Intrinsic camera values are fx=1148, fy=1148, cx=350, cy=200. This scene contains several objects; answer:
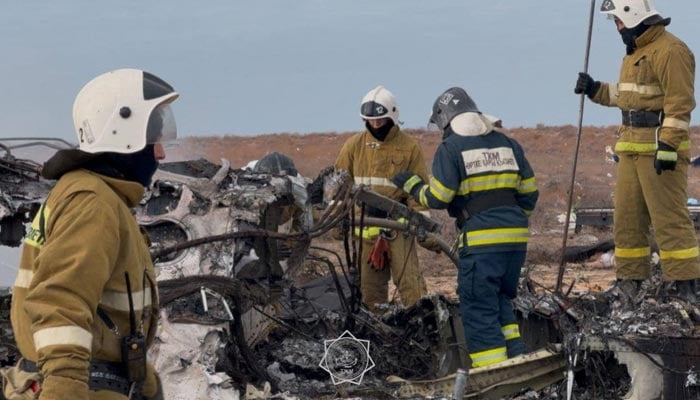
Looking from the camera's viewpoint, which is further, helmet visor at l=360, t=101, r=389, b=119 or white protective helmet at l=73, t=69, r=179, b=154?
helmet visor at l=360, t=101, r=389, b=119

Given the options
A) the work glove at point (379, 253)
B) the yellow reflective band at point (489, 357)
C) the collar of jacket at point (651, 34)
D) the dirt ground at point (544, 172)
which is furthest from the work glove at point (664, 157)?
the work glove at point (379, 253)

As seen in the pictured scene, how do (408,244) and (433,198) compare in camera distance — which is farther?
(408,244)

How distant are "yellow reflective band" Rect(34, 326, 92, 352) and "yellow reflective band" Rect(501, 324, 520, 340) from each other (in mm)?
4535

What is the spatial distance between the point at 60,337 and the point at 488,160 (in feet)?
14.5

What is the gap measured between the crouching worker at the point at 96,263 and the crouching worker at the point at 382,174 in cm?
556

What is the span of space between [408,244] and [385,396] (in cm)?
277

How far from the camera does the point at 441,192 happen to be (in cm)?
718

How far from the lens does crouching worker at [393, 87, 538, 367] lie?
23.5 feet

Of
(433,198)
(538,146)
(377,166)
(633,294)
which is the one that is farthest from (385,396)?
(538,146)

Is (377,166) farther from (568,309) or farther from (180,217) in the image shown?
(180,217)

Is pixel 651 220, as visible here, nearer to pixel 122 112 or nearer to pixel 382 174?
pixel 382 174

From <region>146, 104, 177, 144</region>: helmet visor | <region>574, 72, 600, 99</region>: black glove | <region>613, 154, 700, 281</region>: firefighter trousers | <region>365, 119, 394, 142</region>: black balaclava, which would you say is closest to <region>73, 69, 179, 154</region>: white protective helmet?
<region>146, 104, 177, 144</region>: helmet visor

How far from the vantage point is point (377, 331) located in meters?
7.72

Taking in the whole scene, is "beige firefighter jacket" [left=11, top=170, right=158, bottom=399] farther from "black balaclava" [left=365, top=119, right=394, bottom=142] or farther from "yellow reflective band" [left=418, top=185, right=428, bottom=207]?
"black balaclava" [left=365, top=119, right=394, bottom=142]
